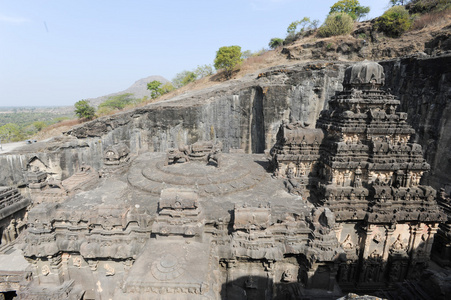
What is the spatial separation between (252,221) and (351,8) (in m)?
51.4

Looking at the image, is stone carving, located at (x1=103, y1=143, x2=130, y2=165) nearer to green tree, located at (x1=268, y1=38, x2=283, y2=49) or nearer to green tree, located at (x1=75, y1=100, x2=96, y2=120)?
green tree, located at (x1=75, y1=100, x2=96, y2=120)

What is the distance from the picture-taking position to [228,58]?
116 ft

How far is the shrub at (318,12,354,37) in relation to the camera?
123 feet

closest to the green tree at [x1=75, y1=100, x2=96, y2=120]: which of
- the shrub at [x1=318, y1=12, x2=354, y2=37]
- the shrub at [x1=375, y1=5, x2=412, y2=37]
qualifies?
the shrub at [x1=318, y1=12, x2=354, y2=37]

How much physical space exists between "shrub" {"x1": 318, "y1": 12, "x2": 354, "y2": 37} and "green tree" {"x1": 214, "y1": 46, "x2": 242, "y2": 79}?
14.2 meters

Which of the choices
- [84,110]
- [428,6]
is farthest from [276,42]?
[84,110]

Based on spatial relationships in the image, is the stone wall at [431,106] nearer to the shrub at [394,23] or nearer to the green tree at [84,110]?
the shrub at [394,23]

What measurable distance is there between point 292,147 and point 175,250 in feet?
30.4

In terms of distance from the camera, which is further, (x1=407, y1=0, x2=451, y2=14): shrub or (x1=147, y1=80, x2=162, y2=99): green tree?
(x1=147, y1=80, x2=162, y2=99): green tree

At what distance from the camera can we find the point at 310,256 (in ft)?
31.0

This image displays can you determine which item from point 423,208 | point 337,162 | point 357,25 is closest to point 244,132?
point 337,162

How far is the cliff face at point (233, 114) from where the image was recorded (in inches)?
939

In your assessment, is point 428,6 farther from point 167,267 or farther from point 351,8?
point 167,267

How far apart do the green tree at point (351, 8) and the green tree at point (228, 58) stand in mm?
22809
